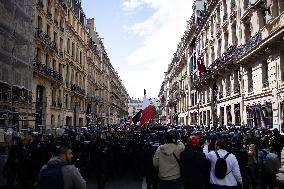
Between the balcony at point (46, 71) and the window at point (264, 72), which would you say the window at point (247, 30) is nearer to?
the window at point (264, 72)

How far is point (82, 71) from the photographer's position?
157ft

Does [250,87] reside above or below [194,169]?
above

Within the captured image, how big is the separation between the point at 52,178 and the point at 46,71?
26281mm

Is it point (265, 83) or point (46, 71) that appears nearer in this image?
point (265, 83)

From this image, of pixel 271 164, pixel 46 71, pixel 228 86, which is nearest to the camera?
pixel 271 164

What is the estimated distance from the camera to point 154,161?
675 cm

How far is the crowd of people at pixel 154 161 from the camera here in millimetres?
4676

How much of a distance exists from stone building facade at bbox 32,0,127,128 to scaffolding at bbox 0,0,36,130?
1247 millimetres

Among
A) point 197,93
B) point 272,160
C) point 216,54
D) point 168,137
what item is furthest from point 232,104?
point 168,137

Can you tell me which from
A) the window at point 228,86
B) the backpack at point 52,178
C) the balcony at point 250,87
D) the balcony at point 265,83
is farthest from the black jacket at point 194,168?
the window at point 228,86

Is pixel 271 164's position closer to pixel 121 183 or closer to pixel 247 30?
Result: pixel 121 183

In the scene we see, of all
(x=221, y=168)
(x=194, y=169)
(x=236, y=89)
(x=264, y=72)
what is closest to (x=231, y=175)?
(x=221, y=168)

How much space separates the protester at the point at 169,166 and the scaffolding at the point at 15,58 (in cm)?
1231

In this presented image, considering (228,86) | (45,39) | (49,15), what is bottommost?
(228,86)
